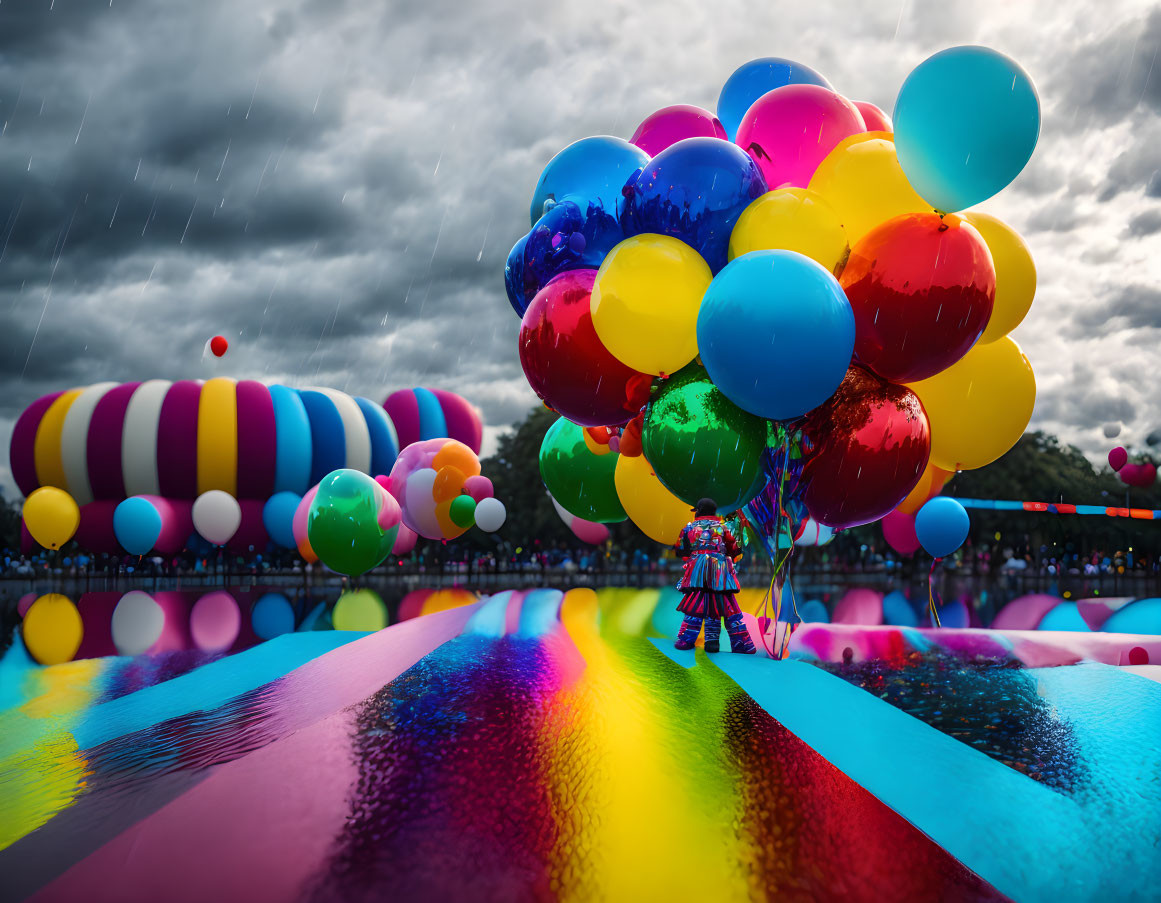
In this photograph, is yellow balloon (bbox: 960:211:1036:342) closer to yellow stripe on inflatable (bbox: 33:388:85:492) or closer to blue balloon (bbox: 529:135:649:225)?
blue balloon (bbox: 529:135:649:225)

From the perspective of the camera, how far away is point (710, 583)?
19.6 feet

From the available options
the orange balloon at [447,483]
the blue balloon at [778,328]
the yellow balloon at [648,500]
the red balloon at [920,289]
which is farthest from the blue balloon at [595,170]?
the orange balloon at [447,483]

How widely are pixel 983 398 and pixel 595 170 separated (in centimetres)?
338

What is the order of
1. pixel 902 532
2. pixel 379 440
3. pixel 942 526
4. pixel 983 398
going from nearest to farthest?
pixel 983 398, pixel 942 526, pixel 902 532, pixel 379 440

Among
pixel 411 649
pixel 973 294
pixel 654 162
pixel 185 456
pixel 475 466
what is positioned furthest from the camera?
pixel 185 456

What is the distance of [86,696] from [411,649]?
2464mm

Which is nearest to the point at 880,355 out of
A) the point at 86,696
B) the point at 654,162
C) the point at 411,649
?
the point at 654,162

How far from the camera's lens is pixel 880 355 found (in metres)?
4.73

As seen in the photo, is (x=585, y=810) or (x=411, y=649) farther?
(x=411, y=649)

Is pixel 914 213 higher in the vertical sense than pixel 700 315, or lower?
higher

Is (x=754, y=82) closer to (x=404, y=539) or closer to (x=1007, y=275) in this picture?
(x=1007, y=275)

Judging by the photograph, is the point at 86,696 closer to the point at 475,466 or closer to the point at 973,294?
the point at 973,294

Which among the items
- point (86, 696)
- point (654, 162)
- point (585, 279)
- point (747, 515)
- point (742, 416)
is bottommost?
point (86, 696)

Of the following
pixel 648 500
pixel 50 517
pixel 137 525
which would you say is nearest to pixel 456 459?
pixel 137 525
